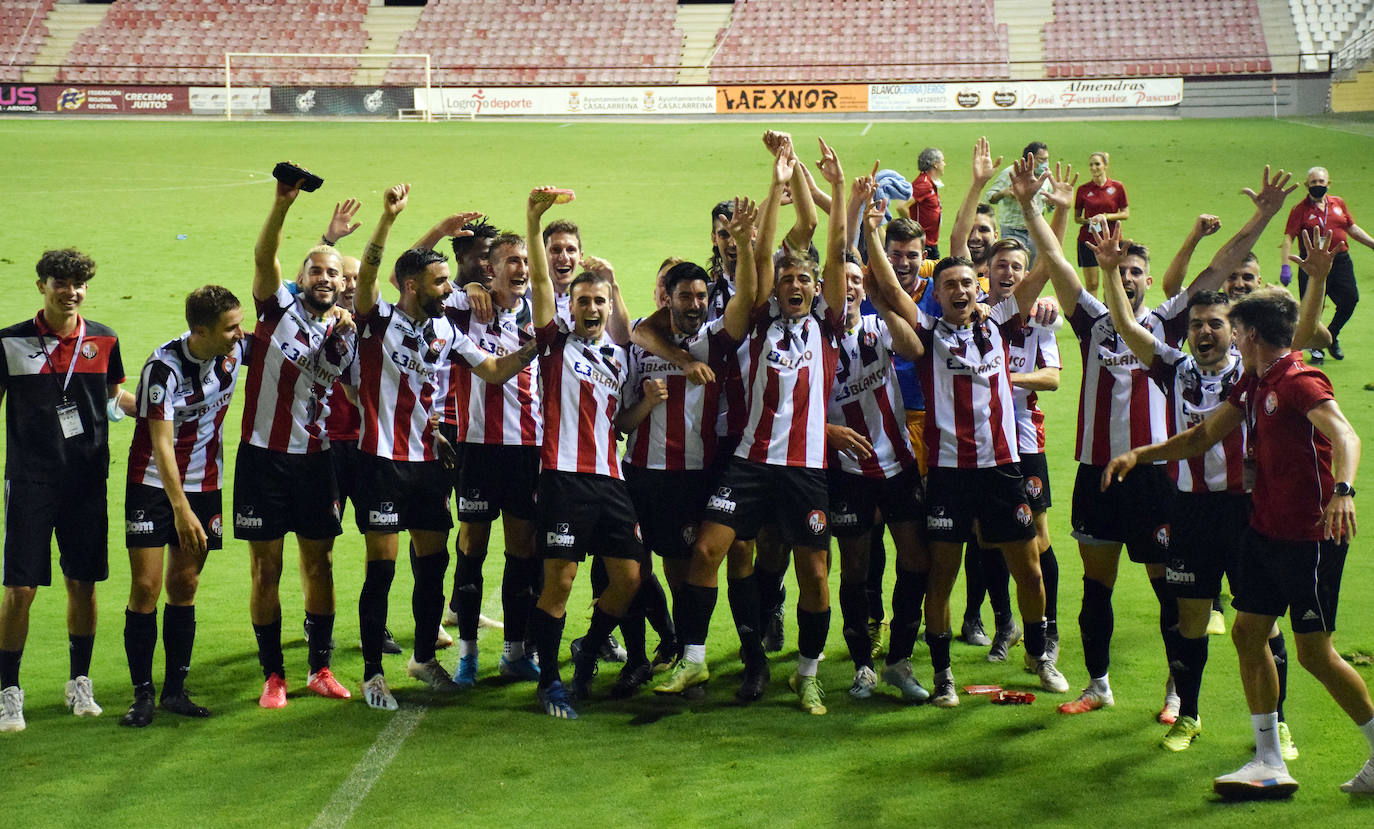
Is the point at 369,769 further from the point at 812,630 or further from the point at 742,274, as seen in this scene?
the point at 742,274

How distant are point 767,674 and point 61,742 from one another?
A: 333 cm

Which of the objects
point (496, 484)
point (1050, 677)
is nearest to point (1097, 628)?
point (1050, 677)

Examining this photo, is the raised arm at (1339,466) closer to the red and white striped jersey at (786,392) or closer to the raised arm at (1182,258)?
the red and white striped jersey at (786,392)

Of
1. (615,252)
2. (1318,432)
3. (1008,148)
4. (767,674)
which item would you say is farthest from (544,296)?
(1008,148)

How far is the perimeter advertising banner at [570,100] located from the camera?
4262 cm

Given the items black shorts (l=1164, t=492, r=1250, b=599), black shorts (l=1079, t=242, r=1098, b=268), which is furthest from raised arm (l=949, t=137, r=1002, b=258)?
black shorts (l=1079, t=242, r=1098, b=268)

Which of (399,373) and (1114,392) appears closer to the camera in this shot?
(399,373)

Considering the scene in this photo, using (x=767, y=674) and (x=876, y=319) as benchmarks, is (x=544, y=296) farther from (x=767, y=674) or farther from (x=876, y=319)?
(x=767, y=674)

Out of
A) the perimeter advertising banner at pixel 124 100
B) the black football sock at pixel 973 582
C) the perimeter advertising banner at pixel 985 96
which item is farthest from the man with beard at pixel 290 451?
the perimeter advertising banner at pixel 124 100

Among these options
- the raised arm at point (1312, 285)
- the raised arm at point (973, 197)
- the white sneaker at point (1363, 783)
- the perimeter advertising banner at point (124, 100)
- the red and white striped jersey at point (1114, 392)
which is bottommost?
the white sneaker at point (1363, 783)

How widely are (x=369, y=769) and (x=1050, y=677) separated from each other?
3368 millimetres

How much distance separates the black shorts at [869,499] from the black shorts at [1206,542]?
1255 mm

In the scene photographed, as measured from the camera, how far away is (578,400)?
22.2 ft

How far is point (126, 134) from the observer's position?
34938 millimetres
